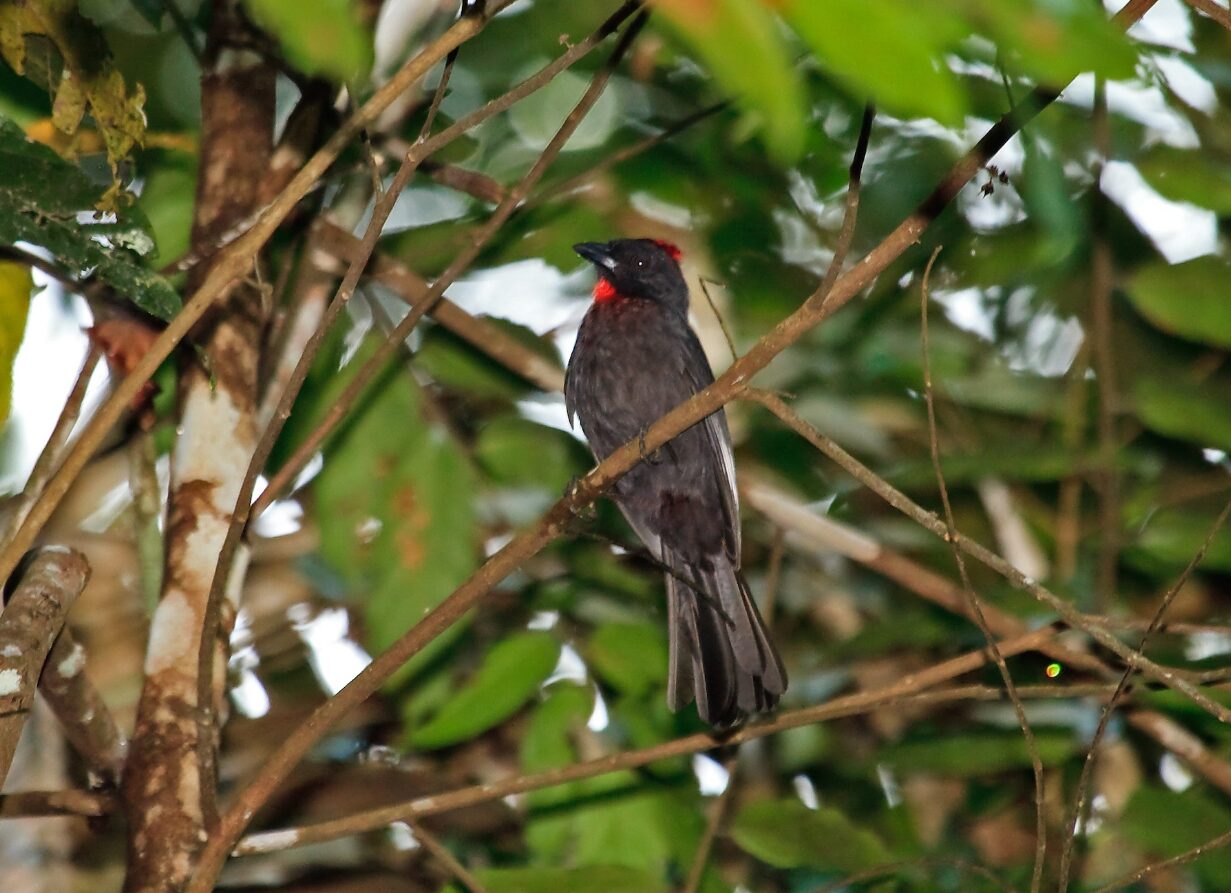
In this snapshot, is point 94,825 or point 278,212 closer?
point 278,212

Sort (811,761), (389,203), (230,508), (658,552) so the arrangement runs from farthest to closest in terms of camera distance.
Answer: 1. (811,761)
2. (658,552)
3. (230,508)
4. (389,203)

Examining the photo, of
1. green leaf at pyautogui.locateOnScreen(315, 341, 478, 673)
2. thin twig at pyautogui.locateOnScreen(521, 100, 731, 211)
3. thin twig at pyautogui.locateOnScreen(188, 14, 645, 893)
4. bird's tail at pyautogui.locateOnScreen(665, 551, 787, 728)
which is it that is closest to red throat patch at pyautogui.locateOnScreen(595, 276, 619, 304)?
thin twig at pyautogui.locateOnScreen(521, 100, 731, 211)

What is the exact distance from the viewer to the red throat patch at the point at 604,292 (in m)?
3.97

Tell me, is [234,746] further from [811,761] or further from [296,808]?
[811,761]

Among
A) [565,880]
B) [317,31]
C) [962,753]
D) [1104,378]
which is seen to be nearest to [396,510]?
[565,880]

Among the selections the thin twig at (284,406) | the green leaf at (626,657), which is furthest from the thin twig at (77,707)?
the green leaf at (626,657)

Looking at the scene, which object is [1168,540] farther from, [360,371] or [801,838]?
[360,371]

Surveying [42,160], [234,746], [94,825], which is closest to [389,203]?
[42,160]

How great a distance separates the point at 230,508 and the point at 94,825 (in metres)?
0.72

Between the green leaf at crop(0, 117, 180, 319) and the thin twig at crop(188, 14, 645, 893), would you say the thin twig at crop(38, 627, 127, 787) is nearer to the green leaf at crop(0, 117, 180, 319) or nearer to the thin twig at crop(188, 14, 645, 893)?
the thin twig at crop(188, 14, 645, 893)

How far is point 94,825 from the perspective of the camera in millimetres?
2699

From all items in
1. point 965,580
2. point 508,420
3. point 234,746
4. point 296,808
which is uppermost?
point 508,420

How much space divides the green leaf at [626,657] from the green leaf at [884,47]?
8.60 ft

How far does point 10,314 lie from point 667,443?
63.8 inches
